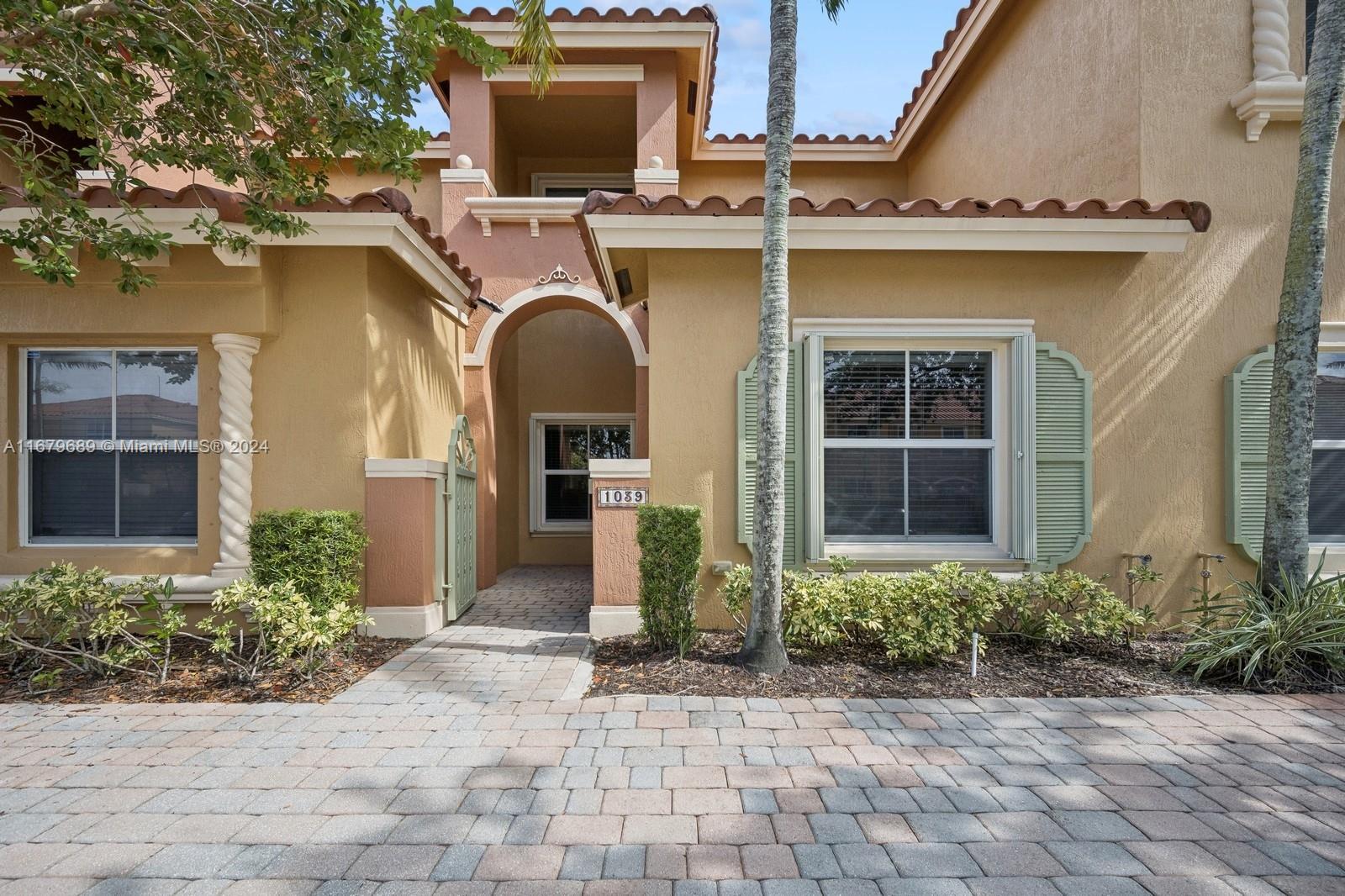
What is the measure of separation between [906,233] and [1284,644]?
3.93 metres

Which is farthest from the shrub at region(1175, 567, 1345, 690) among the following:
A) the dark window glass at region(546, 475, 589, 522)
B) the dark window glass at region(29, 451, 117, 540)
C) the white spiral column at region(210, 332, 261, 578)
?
the dark window glass at region(29, 451, 117, 540)

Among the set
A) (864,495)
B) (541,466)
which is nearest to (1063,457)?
(864,495)

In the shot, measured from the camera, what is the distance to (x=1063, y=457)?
5.66m

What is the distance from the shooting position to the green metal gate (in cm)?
661

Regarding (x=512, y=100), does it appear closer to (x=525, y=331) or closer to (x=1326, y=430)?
(x=525, y=331)

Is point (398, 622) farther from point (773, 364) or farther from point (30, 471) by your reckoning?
point (773, 364)

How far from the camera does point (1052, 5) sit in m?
7.10

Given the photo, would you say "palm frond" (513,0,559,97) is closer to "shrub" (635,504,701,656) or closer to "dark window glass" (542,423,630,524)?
"shrub" (635,504,701,656)

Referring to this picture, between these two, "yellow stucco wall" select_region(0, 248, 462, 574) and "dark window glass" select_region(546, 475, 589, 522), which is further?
"dark window glass" select_region(546, 475, 589, 522)

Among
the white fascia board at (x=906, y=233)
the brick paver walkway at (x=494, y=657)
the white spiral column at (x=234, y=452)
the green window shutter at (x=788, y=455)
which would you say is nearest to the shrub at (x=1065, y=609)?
the green window shutter at (x=788, y=455)

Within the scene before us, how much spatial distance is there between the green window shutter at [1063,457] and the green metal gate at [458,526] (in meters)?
5.35

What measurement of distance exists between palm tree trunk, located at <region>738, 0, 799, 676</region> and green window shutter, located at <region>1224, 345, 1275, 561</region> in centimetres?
400

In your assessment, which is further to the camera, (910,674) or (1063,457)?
(1063,457)

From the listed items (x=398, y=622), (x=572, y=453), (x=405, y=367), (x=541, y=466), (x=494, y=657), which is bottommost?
(x=494, y=657)
